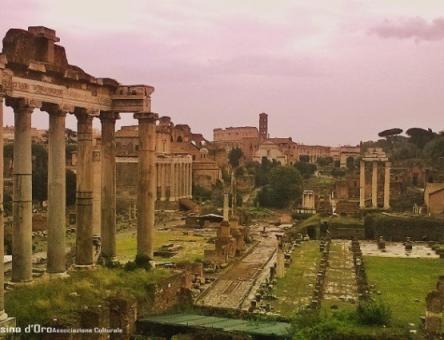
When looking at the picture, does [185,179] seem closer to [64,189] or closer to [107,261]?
[107,261]

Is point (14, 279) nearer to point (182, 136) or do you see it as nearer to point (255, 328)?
point (255, 328)

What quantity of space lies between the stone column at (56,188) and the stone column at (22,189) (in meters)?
1.07

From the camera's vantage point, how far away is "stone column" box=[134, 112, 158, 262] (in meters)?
15.8

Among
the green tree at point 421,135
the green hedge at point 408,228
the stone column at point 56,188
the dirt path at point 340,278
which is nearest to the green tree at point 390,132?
the green tree at point 421,135

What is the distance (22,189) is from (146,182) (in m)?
4.21

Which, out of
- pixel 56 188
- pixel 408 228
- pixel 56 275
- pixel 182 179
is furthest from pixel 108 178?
pixel 182 179

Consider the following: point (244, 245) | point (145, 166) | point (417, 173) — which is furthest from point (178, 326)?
point (417, 173)

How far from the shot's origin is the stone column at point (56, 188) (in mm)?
13594

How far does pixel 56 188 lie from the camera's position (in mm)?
13609

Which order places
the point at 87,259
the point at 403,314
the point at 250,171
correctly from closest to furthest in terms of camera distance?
the point at 87,259 → the point at 403,314 → the point at 250,171

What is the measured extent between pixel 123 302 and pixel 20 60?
559 centimetres

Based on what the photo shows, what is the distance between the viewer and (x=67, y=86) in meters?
14.0

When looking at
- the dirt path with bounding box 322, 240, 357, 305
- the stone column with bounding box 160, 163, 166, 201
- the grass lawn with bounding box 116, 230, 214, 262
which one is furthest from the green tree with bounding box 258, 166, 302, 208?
the dirt path with bounding box 322, 240, 357, 305

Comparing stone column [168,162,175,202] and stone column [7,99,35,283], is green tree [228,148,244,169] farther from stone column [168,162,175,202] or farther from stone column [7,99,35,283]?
stone column [7,99,35,283]
